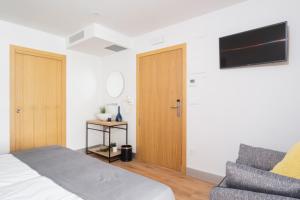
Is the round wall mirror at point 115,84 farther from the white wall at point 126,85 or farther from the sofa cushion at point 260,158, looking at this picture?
the sofa cushion at point 260,158

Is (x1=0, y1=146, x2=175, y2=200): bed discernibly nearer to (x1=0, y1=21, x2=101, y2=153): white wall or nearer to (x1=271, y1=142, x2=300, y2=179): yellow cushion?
(x1=271, y1=142, x2=300, y2=179): yellow cushion

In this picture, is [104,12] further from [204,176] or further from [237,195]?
[204,176]

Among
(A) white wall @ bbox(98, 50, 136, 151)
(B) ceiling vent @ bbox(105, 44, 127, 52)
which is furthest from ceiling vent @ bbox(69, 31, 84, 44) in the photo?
(A) white wall @ bbox(98, 50, 136, 151)

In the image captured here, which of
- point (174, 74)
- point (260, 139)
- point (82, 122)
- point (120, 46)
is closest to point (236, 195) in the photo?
point (260, 139)

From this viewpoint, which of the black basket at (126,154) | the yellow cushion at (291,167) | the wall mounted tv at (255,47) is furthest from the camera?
the black basket at (126,154)

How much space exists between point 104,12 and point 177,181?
2598mm

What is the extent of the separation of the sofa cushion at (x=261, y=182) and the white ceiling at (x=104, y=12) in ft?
6.68

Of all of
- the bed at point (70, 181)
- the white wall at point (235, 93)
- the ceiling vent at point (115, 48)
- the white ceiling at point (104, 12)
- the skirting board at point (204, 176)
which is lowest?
the skirting board at point (204, 176)

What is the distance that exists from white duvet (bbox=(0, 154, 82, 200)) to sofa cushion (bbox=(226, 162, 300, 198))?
893 millimetres

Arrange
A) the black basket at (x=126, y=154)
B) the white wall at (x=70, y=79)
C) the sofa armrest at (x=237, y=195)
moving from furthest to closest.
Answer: the black basket at (x=126, y=154), the white wall at (x=70, y=79), the sofa armrest at (x=237, y=195)

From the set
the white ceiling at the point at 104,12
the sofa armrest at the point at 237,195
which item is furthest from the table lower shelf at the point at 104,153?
the sofa armrest at the point at 237,195

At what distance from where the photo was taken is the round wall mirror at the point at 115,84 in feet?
12.0

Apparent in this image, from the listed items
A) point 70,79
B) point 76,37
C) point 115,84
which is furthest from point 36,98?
point 115,84

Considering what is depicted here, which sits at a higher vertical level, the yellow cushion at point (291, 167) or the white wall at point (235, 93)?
the white wall at point (235, 93)
